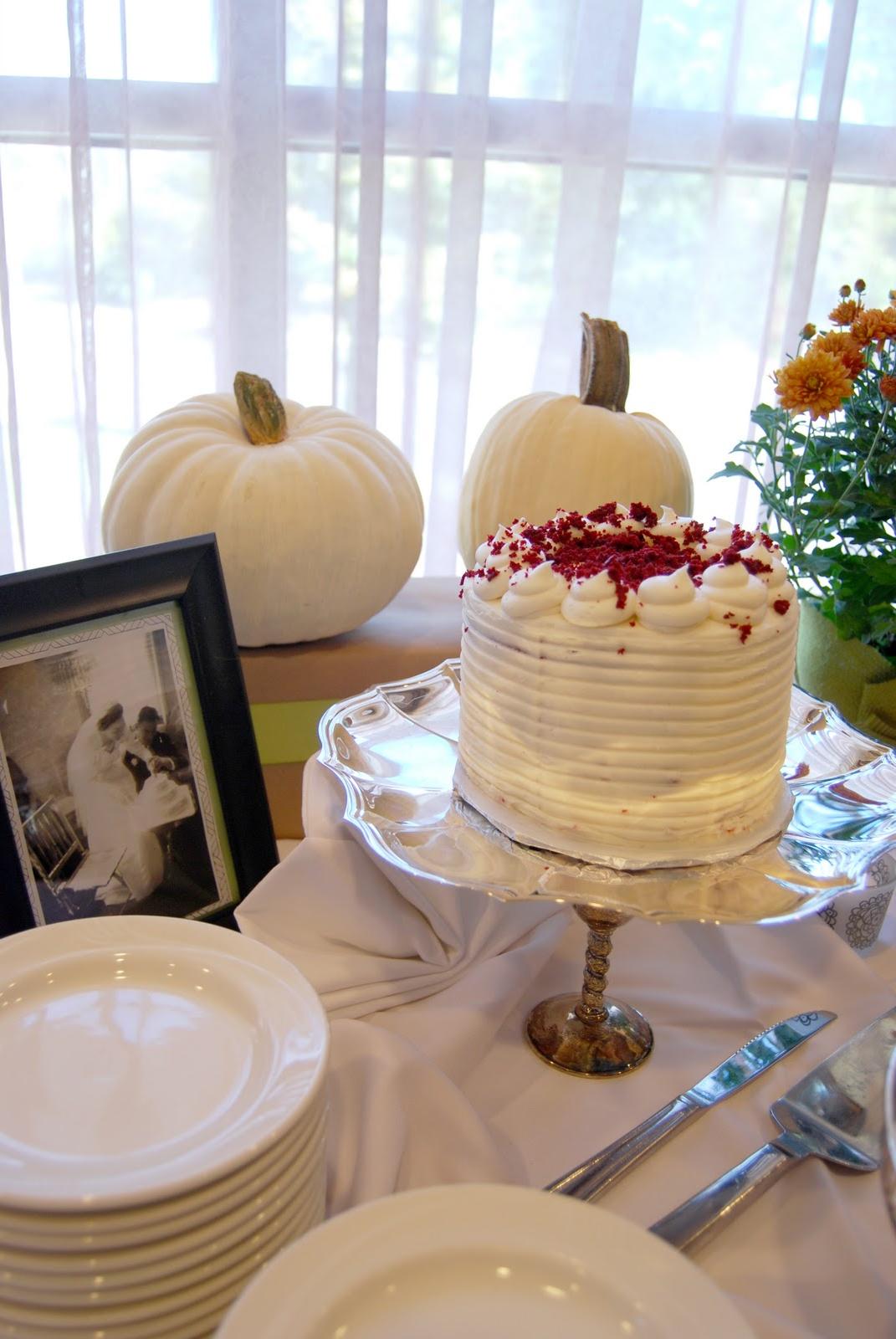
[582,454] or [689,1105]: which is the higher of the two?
[582,454]

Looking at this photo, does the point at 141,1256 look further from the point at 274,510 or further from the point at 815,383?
the point at 815,383

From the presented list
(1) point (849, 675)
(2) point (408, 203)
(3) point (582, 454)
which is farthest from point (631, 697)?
(2) point (408, 203)

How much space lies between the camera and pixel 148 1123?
0.53 metres

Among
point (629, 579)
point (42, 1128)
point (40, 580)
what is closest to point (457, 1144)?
point (42, 1128)

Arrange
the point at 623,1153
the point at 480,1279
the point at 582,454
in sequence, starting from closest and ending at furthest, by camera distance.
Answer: the point at 480,1279, the point at 623,1153, the point at 582,454

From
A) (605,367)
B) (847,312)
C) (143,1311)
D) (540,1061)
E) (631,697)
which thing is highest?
(847,312)

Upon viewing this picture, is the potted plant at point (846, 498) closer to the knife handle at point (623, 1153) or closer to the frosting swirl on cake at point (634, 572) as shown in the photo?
the frosting swirl on cake at point (634, 572)

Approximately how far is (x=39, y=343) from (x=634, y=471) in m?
1.44

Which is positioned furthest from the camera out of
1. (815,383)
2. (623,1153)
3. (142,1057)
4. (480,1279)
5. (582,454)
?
(582,454)

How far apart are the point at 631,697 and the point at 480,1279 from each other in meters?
0.39

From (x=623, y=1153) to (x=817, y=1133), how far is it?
13 centimetres

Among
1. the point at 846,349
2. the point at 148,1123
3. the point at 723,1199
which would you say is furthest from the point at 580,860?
the point at 846,349

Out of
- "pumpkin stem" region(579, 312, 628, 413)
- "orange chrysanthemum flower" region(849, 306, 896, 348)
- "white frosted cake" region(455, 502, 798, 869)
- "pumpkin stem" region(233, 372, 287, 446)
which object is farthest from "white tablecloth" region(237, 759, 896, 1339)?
"pumpkin stem" region(579, 312, 628, 413)

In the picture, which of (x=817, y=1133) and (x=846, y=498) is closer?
(x=817, y=1133)
